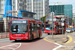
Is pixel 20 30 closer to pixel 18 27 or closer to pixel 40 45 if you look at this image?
pixel 18 27

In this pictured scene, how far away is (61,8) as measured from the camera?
150 meters

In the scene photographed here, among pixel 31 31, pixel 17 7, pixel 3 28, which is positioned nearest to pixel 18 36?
pixel 31 31

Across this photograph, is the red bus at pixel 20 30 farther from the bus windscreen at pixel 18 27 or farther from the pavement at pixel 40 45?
the pavement at pixel 40 45

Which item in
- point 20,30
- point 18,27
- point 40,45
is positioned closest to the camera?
point 40,45

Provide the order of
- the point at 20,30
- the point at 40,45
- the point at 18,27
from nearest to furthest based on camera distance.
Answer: the point at 40,45, the point at 20,30, the point at 18,27

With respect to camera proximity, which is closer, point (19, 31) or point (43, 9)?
point (19, 31)

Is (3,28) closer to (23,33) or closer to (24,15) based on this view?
(24,15)

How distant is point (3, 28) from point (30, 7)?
64770 mm

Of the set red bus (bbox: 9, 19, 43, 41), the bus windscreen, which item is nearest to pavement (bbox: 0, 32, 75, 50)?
red bus (bbox: 9, 19, 43, 41)

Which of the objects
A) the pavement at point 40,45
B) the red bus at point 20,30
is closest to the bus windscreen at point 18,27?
the red bus at point 20,30

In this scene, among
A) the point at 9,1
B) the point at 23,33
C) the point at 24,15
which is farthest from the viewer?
the point at 24,15

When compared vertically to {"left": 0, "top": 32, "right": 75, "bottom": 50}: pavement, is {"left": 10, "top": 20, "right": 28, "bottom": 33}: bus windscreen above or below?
above

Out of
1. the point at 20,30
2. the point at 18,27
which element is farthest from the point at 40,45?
the point at 18,27

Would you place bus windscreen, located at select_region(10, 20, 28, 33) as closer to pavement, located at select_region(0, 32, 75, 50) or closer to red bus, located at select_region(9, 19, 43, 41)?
red bus, located at select_region(9, 19, 43, 41)
